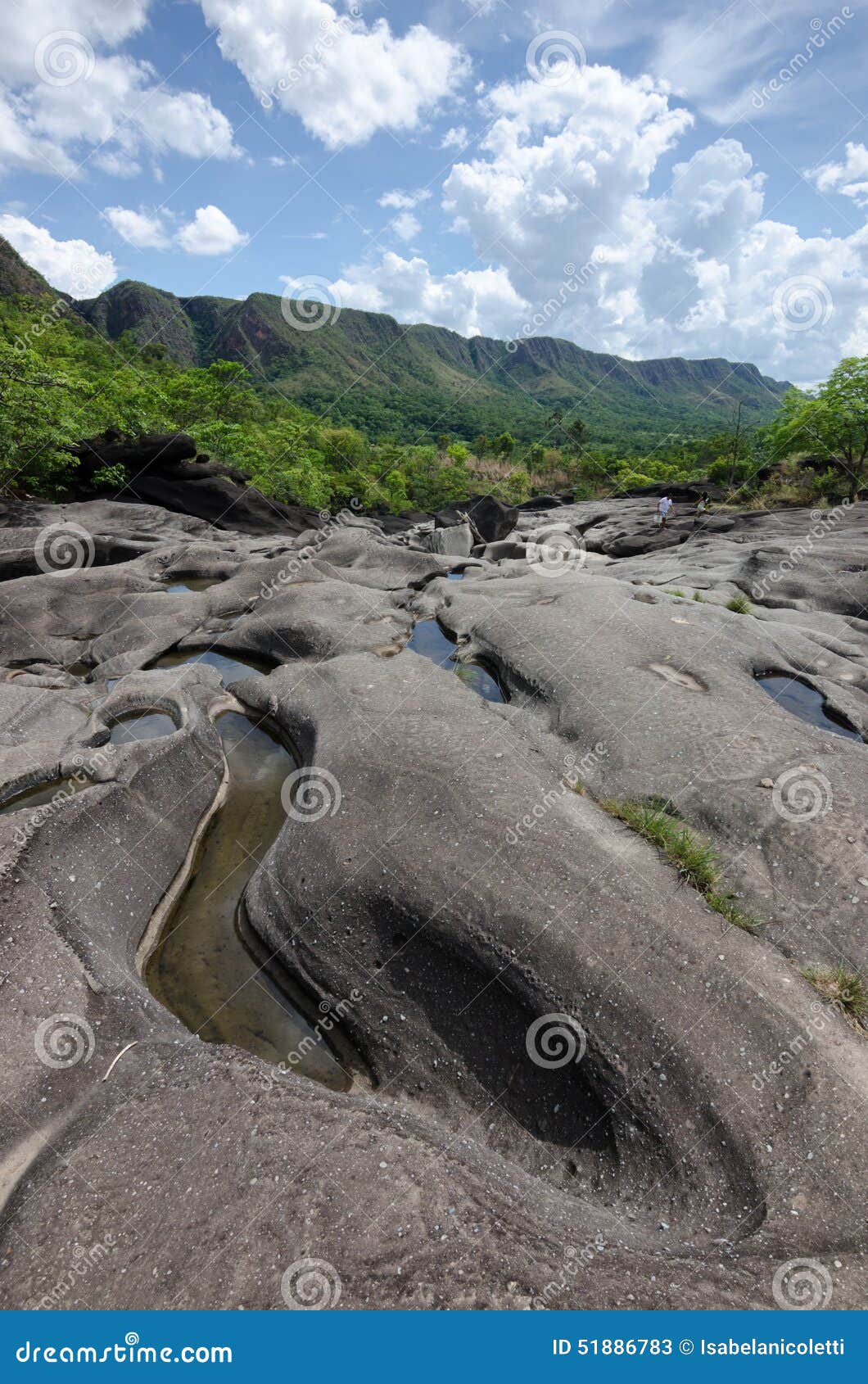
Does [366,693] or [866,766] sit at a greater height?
[866,766]

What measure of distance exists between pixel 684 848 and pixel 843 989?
1.66 metres

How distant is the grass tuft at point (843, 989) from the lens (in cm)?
480

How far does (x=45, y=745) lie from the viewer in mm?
8508

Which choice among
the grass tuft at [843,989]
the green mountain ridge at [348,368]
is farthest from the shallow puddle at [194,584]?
the green mountain ridge at [348,368]

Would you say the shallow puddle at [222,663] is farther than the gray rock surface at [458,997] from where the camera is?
Yes

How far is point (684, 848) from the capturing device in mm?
6000

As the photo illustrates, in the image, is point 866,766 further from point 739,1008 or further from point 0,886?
point 0,886

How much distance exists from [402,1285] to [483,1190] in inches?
30.5

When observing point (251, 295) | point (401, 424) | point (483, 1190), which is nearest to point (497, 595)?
point (483, 1190)

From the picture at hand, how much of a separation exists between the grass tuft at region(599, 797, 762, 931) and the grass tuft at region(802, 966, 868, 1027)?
62 centimetres

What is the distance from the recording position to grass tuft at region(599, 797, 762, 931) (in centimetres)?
562

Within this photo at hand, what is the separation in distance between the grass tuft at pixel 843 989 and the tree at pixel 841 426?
34280mm

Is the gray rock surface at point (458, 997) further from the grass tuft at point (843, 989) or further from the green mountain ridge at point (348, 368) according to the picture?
the green mountain ridge at point (348, 368)

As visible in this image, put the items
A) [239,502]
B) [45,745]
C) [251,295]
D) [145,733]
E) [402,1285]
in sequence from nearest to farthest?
[402,1285] → [45,745] → [145,733] → [239,502] → [251,295]
